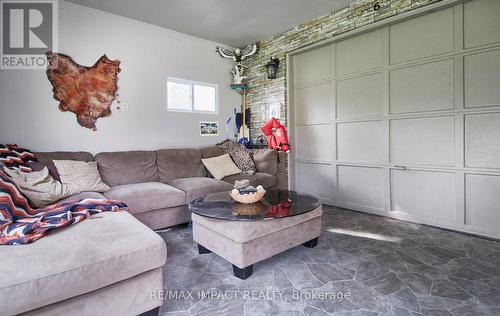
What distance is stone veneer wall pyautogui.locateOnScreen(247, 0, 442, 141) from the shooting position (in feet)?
10.2

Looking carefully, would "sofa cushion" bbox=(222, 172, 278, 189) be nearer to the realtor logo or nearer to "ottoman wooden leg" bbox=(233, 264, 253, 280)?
"ottoman wooden leg" bbox=(233, 264, 253, 280)

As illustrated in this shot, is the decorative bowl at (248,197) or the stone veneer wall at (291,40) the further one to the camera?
the stone veneer wall at (291,40)

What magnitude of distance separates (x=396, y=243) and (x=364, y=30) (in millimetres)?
2619

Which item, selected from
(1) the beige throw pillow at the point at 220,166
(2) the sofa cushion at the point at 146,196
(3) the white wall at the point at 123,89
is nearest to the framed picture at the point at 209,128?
(3) the white wall at the point at 123,89

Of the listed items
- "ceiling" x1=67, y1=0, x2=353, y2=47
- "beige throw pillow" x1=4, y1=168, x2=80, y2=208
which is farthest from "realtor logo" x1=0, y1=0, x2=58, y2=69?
"beige throw pillow" x1=4, y1=168, x2=80, y2=208

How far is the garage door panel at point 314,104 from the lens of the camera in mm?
3920

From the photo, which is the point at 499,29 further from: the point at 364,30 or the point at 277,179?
the point at 277,179

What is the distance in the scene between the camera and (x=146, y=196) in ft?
8.97

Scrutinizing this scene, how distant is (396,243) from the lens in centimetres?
250

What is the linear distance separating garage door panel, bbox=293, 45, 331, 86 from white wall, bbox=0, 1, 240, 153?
135cm

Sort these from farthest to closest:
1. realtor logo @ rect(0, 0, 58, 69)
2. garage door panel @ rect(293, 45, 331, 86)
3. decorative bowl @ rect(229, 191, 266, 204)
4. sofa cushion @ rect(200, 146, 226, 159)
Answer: sofa cushion @ rect(200, 146, 226, 159)
garage door panel @ rect(293, 45, 331, 86)
realtor logo @ rect(0, 0, 58, 69)
decorative bowl @ rect(229, 191, 266, 204)

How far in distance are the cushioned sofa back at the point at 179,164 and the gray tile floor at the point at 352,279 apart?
3.75 feet

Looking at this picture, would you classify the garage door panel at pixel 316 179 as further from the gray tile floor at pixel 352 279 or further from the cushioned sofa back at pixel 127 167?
the cushioned sofa back at pixel 127 167

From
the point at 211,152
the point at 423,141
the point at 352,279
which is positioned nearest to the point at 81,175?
the point at 211,152
